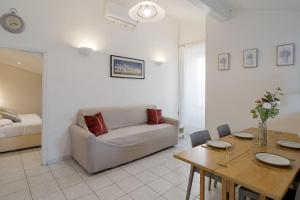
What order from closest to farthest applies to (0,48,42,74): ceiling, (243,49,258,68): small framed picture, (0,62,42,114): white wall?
(243,49,258,68): small framed picture → (0,48,42,74): ceiling → (0,62,42,114): white wall

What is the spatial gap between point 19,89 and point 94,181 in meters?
4.61

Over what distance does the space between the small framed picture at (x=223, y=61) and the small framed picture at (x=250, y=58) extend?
304 millimetres

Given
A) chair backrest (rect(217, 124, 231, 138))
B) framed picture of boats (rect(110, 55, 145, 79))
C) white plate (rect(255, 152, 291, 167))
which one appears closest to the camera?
white plate (rect(255, 152, 291, 167))

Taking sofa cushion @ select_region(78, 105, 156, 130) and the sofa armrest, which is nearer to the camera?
sofa cushion @ select_region(78, 105, 156, 130)

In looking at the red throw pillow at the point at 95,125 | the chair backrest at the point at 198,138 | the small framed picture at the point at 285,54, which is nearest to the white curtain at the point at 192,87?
the small framed picture at the point at 285,54

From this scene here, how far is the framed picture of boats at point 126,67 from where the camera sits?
3.53 m

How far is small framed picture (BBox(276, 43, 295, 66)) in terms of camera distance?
8.50 ft

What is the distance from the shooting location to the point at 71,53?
9.86 feet

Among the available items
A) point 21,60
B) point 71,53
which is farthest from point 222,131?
point 21,60

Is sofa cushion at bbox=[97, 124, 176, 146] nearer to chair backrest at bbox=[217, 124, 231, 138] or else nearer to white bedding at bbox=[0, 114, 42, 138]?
chair backrest at bbox=[217, 124, 231, 138]

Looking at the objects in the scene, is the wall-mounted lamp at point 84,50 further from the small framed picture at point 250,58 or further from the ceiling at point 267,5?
the small framed picture at point 250,58

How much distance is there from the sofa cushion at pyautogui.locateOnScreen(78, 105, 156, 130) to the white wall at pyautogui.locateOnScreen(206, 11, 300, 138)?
1.45 meters

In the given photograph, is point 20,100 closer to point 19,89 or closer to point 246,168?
point 19,89

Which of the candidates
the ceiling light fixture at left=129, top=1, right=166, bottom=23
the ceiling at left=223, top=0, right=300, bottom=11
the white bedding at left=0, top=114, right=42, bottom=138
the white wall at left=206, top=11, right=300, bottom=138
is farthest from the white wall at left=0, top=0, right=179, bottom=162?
the ceiling at left=223, top=0, right=300, bottom=11
